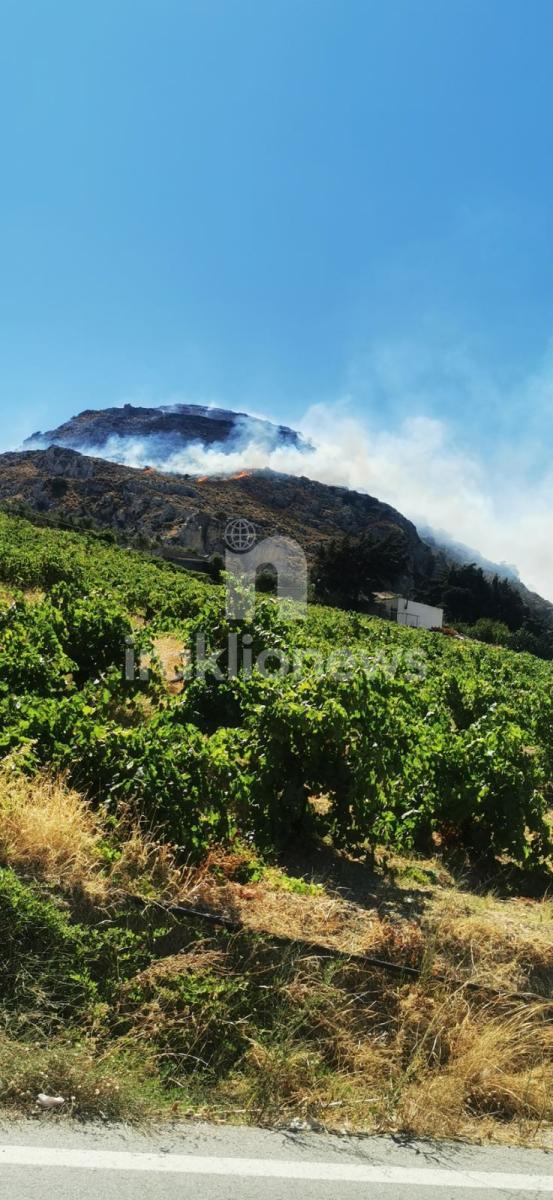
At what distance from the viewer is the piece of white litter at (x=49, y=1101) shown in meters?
3.07

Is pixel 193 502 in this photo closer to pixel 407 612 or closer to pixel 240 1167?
pixel 407 612

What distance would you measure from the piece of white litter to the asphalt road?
0.05m

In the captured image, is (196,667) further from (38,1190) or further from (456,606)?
(456,606)

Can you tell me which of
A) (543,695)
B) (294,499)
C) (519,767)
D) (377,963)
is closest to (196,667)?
(519,767)

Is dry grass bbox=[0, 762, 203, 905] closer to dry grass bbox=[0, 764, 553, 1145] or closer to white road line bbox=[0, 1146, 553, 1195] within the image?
dry grass bbox=[0, 764, 553, 1145]

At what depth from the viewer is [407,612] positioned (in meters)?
72.8

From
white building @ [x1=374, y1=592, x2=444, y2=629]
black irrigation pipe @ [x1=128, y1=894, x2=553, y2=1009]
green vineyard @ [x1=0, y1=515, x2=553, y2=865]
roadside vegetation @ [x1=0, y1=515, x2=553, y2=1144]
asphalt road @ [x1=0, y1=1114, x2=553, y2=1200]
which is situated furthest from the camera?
white building @ [x1=374, y1=592, x2=444, y2=629]

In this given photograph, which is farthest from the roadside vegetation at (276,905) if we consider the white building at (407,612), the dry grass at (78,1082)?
the white building at (407,612)

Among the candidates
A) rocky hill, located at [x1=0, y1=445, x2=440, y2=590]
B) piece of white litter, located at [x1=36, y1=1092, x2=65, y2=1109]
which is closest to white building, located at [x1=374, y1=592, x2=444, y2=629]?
rocky hill, located at [x1=0, y1=445, x2=440, y2=590]

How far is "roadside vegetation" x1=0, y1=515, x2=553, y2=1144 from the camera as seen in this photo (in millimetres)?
3510

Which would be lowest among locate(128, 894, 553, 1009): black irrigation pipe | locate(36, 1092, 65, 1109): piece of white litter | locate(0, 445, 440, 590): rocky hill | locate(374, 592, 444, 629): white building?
locate(36, 1092, 65, 1109): piece of white litter

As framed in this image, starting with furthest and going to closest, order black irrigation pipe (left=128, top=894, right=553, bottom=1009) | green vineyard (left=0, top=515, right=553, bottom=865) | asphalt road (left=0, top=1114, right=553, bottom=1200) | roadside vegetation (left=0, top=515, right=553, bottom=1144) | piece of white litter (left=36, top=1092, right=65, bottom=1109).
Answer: green vineyard (left=0, top=515, right=553, bottom=865)
black irrigation pipe (left=128, top=894, right=553, bottom=1009)
roadside vegetation (left=0, top=515, right=553, bottom=1144)
piece of white litter (left=36, top=1092, right=65, bottom=1109)
asphalt road (left=0, top=1114, right=553, bottom=1200)

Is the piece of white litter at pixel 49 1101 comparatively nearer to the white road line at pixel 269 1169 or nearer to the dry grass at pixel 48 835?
the white road line at pixel 269 1169

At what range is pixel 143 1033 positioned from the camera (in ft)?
11.8
